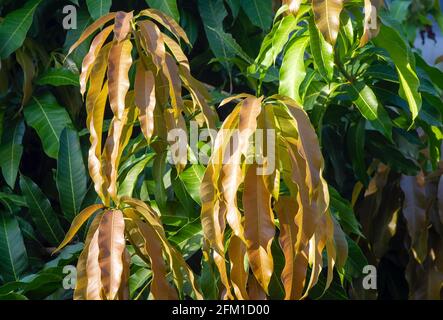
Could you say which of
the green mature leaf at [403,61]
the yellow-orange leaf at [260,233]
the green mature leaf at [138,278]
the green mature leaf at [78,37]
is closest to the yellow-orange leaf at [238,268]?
the yellow-orange leaf at [260,233]

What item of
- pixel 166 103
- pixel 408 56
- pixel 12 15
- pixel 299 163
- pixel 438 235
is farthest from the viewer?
pixel 438 235

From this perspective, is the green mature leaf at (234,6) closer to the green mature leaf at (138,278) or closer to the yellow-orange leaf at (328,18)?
the yellow-orange leaf at (328,18)

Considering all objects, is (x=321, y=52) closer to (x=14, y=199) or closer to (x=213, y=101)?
(x=213, y=101)

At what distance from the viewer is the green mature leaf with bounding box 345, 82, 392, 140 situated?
5.06 ft

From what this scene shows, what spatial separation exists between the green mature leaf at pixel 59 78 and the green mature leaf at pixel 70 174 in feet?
0.38

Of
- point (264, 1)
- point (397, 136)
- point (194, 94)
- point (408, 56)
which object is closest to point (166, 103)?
point (194, 94)

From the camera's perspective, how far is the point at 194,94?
49.9 inches

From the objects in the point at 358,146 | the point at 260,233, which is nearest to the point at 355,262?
the point at 358,146

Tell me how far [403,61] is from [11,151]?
781 mm

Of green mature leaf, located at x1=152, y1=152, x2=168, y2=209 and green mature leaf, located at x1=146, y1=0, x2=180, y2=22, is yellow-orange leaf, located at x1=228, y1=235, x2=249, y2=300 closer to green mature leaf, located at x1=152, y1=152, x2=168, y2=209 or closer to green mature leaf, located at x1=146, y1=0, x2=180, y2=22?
green mature leaf, located at x1=152, y1=152, x2=168, y2=209

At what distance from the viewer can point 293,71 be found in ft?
4.80
